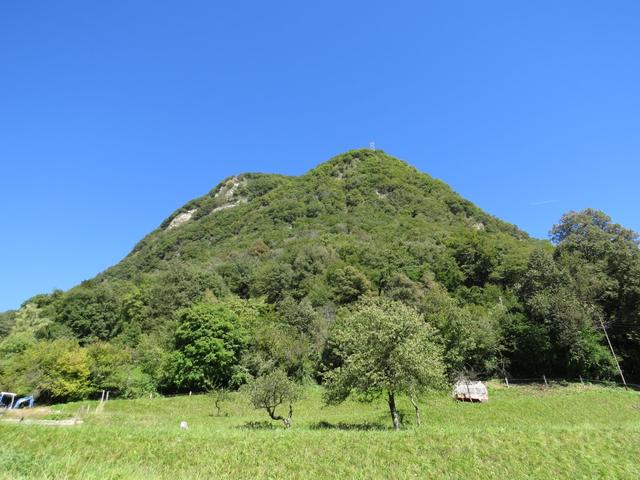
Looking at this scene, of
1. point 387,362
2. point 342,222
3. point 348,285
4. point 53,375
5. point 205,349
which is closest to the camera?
point 387,362

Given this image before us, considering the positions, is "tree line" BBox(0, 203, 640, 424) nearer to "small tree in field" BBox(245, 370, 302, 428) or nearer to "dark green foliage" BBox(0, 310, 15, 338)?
"small tree in field" BBox(245, 370, 302, 428)

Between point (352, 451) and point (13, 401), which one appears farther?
point (13, 401)

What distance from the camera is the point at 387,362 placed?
925 inches

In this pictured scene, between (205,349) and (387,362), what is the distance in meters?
29.9

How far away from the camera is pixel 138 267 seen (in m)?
115

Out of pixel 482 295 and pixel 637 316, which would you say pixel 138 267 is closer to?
pixel 482 295

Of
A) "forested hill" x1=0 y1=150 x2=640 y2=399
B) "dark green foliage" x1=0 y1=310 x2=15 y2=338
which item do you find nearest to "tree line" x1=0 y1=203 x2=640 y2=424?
"forested hill" x1=0 y1=150 x2=640 y2=399

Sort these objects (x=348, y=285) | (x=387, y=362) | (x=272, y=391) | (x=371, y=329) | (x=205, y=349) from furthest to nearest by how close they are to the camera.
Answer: (x=348, y=285)
(x=205, y=349)
(x=272, y=391)
(x=371, y=329)
(x=387, y=362)

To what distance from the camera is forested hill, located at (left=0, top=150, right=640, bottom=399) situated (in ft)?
145

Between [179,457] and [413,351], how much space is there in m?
14.1

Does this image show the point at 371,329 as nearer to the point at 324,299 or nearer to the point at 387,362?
the point at 387,362

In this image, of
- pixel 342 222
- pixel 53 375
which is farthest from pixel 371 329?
pixel 342 222

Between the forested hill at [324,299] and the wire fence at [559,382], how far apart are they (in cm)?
140

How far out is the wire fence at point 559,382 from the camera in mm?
40406
